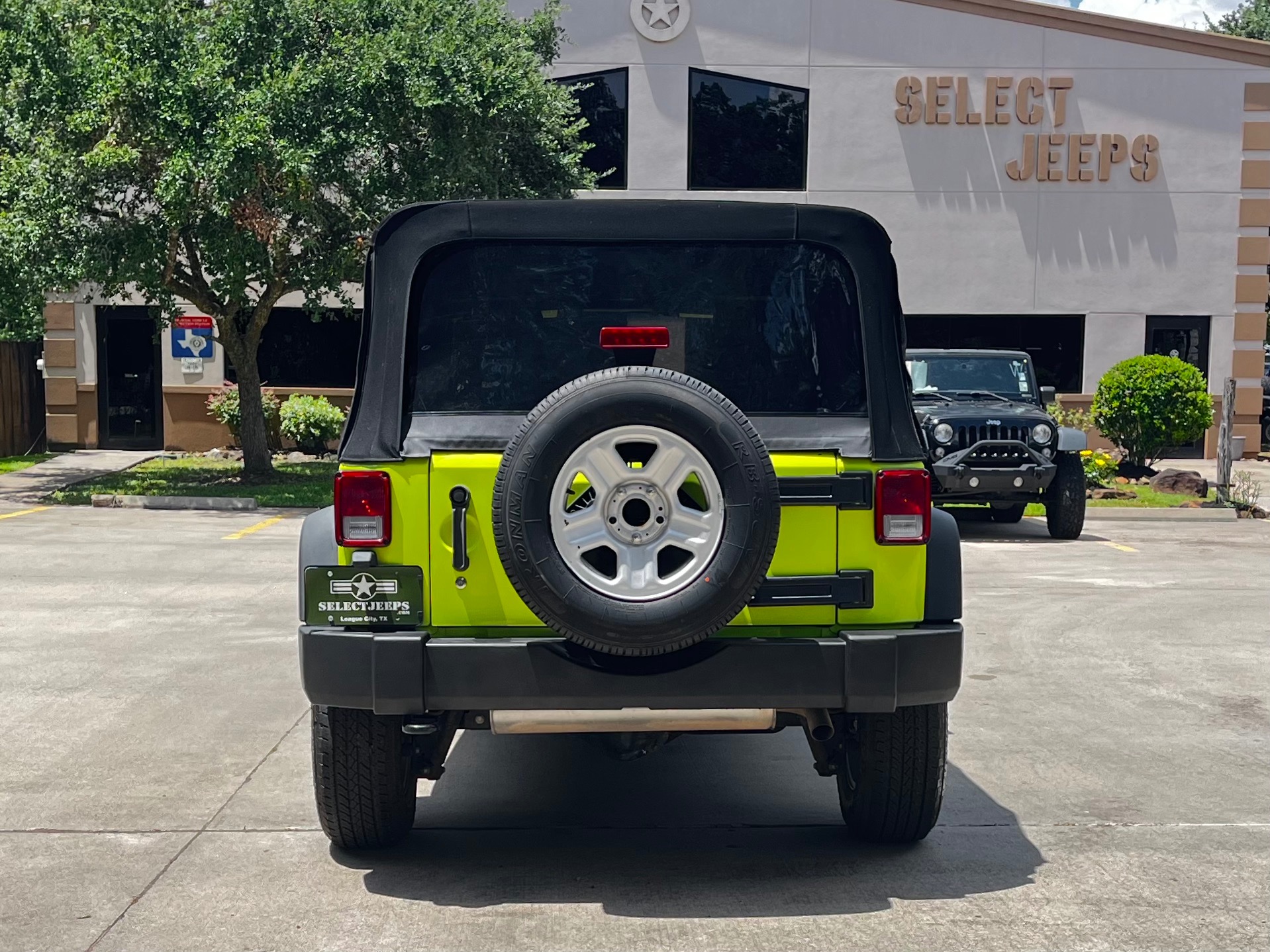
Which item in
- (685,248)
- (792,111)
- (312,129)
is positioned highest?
(792,111)

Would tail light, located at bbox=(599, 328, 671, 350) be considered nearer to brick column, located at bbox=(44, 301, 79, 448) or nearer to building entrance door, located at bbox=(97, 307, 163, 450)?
building entrance door, located at bbox=(97, 307, 163, 450)

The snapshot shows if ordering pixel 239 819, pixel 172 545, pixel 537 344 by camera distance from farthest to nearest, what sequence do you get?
pixel 172 545
pixel 239 819
pixel 537 344

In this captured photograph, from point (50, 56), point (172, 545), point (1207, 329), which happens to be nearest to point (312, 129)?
point (50, 56)

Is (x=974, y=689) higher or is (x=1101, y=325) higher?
(x=1101, y=325)

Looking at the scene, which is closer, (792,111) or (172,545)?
(172,545)

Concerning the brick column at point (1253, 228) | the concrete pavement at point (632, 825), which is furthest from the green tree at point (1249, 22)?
the concrete pavement at point (632, 825)

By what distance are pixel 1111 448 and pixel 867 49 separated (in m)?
7.98

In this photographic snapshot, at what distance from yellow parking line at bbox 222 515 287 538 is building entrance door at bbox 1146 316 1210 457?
1556 centimetres

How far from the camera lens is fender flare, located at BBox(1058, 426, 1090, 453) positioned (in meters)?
14.5

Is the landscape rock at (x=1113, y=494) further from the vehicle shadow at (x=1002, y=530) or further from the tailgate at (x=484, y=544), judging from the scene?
the tailgate at (x=484, y=544)

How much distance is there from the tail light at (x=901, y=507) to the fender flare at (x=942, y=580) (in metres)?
0.11

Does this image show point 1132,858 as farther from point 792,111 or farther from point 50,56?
point 792,111

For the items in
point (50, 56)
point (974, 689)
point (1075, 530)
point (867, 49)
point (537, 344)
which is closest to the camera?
point (537, 344)

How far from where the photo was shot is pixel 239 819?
535 cm
